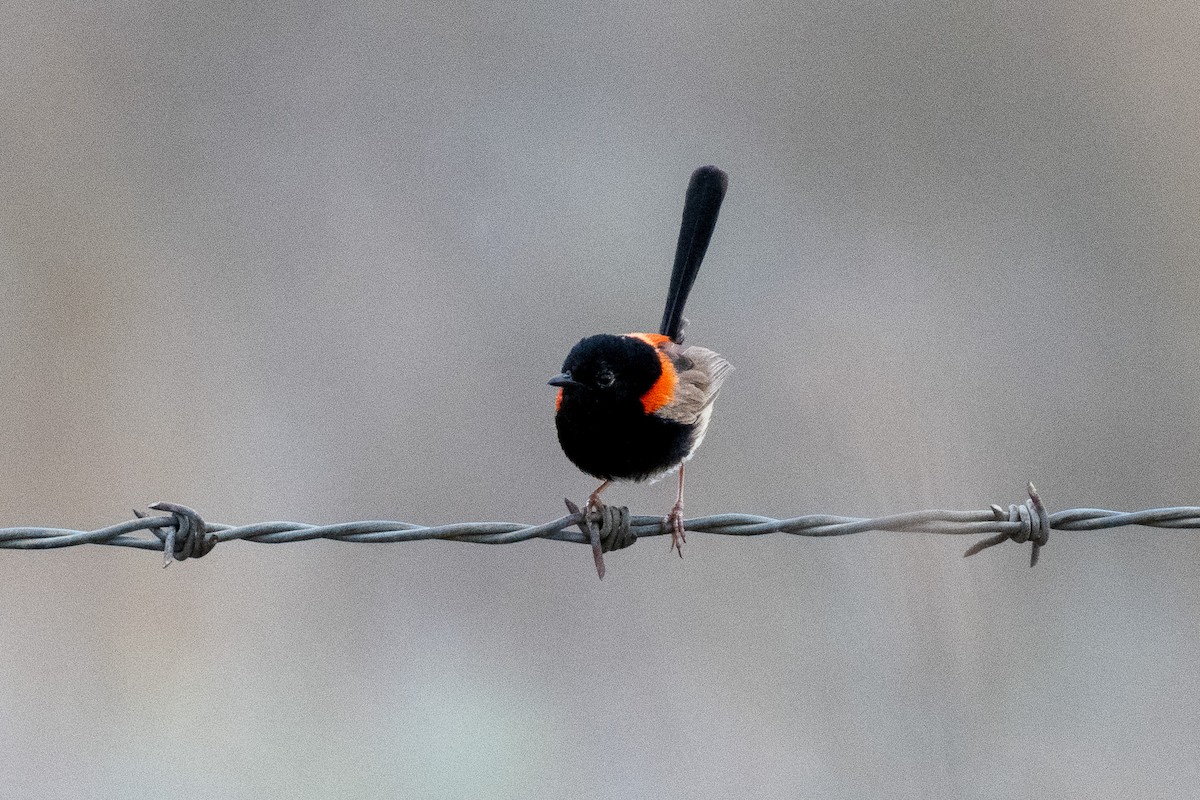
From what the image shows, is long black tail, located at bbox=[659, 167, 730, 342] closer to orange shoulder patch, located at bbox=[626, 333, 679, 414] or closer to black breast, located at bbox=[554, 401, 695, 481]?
orange shoulder patch, located at bbox=[626, 333, 679, 414]

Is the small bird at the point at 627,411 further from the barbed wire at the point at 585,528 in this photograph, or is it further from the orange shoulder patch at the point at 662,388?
the barbed wire at the point at 585,528

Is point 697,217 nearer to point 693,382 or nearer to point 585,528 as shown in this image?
point 693,382

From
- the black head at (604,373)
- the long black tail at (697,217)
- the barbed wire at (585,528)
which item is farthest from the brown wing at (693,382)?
the barbed wire at (585,528)

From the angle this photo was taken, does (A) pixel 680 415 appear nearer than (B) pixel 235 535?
No

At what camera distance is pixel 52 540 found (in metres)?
2.49

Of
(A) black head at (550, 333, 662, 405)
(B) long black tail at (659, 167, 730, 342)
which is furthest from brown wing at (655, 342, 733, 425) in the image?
(B) long black tail at (659, 167, 730, 342)

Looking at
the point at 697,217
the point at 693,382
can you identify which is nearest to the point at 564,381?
the point at 693,382

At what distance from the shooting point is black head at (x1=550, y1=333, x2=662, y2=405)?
3.70 meters

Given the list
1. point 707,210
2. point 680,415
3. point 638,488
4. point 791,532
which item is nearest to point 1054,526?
point 791,532

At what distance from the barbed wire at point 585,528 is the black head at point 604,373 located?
888 millimetres

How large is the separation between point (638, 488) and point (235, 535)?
478 centimetres

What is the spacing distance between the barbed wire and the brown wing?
108 cm

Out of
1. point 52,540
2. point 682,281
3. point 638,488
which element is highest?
point 682,281

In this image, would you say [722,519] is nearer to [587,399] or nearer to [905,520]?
[905,520]
